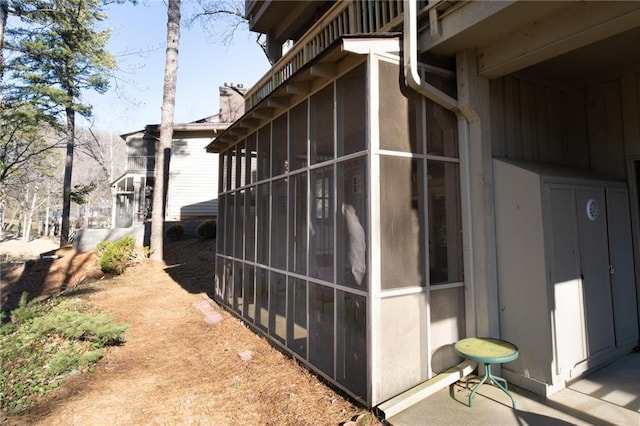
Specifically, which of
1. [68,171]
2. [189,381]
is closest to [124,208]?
[68,171]

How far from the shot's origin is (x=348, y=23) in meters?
4.67

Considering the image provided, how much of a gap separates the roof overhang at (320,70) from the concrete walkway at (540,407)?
3422mm

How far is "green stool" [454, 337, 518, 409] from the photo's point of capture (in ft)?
9.95

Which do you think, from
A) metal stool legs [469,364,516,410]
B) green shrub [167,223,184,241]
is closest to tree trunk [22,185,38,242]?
green shrub [167,223,184,241]

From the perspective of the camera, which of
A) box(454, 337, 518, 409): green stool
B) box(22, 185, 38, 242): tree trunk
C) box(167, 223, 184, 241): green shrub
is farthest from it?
box(22, 185, 38, 242): tree trunk

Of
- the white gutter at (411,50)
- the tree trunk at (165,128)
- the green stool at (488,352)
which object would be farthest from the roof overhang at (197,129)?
the green stool at (488,352)

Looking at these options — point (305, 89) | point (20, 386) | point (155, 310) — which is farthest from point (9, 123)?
point (305, 89)

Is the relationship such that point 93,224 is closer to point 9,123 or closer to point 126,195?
point 126,195

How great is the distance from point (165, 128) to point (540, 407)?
43.2 ft

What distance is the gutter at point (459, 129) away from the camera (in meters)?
3.38

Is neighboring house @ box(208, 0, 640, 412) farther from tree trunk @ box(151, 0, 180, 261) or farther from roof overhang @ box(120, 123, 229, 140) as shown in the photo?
roof overhang @ box(120, 123, 229, 140)

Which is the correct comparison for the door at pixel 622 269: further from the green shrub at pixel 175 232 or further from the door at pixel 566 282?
the green shrub at pixel 175 232

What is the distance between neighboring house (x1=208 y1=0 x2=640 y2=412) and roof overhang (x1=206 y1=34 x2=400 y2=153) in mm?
22

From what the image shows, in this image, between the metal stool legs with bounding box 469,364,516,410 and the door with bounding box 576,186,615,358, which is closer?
the metal stool legs with bounding box 469,364,516,410
